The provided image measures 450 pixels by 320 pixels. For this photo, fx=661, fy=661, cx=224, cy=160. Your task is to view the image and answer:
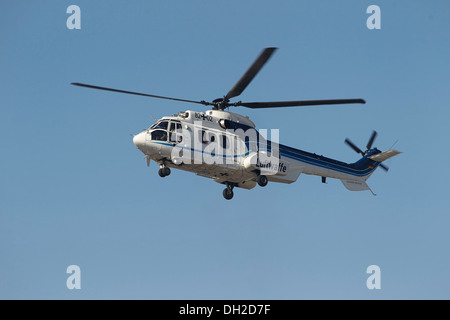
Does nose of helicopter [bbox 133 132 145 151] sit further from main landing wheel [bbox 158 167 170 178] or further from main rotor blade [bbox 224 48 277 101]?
main rotor blade [bbox 224 48 277 101]

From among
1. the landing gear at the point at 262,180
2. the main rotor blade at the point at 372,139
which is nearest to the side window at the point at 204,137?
the landing gear at the point at 262,180

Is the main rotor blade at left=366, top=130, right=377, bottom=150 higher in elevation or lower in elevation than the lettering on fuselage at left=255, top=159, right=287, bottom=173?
higher

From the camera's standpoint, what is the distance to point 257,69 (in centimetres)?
2705

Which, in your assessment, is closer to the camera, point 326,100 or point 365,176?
point 326,100

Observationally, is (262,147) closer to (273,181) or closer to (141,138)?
(273,181)

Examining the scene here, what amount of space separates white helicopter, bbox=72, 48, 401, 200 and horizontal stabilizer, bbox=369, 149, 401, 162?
4301 millimetres

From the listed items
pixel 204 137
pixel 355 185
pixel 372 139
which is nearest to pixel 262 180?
pixel 204 137

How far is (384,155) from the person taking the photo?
121ft

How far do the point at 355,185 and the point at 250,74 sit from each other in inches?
449

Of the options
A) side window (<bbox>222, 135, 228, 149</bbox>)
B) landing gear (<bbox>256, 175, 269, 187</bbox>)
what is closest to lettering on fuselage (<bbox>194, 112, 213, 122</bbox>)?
side window (<bbox>222, 135, 228, 149</bbox>)

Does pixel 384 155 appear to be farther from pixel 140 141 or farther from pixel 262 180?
pixel 140 141

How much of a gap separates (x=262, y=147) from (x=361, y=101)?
5577 millimetres

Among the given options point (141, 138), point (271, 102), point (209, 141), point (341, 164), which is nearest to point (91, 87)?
point (141, 138)

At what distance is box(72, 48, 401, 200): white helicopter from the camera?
28.5 metres
